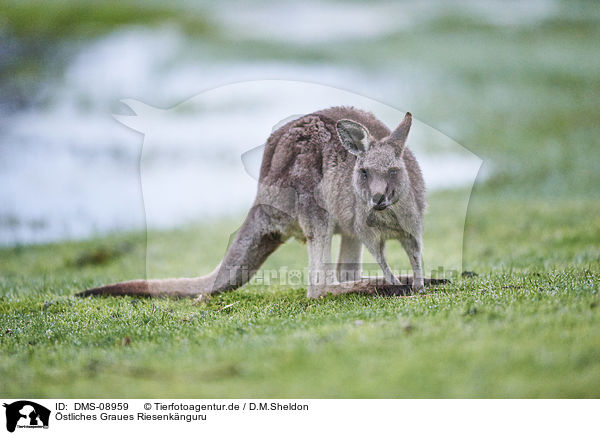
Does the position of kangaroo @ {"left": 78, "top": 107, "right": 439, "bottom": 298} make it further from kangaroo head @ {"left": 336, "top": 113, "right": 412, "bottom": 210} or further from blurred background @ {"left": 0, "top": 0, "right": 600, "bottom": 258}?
blurred background @ {"left": 0, "top": 0, "right": 600, "bottom": 258}

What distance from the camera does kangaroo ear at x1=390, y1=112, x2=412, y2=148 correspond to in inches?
194

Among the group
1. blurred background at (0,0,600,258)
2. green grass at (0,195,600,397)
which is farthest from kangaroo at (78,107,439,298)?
blurred background at (0,0,600,258)

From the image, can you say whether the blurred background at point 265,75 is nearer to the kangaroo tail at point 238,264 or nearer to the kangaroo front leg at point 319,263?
the kangaroo tail at point 238,264

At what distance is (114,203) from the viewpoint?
1183 centimetres

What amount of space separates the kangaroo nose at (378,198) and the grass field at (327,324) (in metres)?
0.80

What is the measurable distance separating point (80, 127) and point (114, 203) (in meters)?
4.02

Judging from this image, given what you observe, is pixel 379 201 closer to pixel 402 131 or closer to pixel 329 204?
pixel 402 131

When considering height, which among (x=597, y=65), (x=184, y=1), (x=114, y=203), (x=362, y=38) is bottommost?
(x=114, y=203)

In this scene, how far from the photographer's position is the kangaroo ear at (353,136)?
4.99 metres

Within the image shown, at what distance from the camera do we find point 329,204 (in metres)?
5.41

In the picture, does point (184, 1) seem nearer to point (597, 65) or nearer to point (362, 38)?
point (362, 38)

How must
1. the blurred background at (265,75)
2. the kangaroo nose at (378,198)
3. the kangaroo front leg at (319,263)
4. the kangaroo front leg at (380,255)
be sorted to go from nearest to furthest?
1. the kangaroo nose at (378,198)
2. the kangaroo front leg at (380,255)
3. the kangaroo front leg at (319,263)
4. the blurred background at (265,75)
